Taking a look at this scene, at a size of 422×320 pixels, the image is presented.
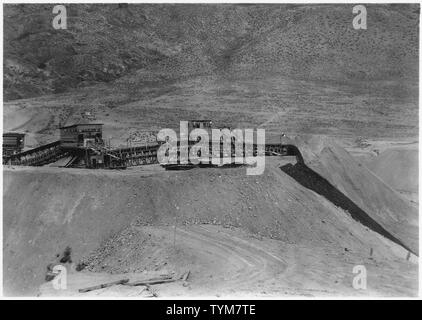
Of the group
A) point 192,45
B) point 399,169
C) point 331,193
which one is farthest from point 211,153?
point 192,45

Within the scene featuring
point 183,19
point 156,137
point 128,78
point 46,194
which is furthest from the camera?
point 183,19

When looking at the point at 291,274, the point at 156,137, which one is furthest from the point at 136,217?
the point at 156,137

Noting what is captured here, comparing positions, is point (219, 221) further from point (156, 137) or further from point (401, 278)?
point (156, 137)

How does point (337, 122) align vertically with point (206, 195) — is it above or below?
above

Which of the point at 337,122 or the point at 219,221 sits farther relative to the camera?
the point at 337,122

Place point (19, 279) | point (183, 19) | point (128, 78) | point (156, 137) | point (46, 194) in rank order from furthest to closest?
point (183, 19), point (128, 78), point (156, 137), point (46, 194), point (19, 279)

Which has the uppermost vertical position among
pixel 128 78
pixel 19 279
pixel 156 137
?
pixel 128 78
